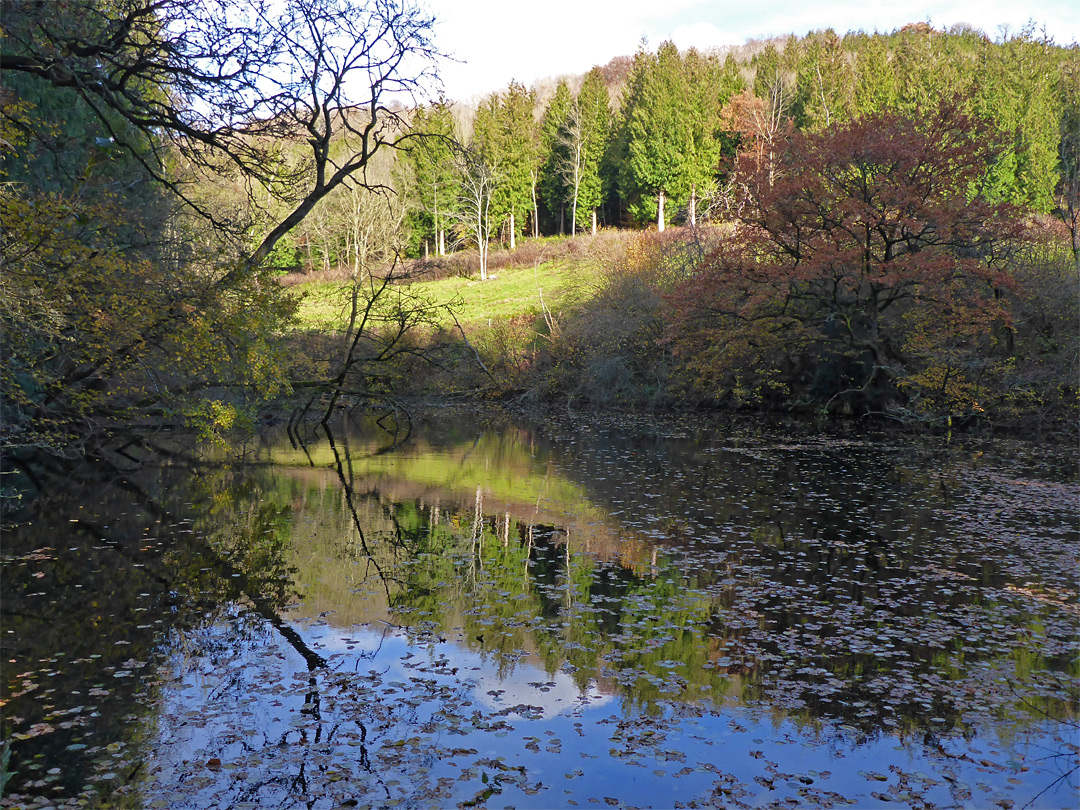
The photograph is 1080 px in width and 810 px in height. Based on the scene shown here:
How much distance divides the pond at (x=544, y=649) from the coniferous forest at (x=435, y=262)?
9.61 feet

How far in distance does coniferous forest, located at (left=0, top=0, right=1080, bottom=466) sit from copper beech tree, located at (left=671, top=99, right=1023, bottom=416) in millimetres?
85

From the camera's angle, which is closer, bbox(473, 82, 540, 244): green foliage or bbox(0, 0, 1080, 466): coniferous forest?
bbox(0, 0, 1080, 466): coniferous forest

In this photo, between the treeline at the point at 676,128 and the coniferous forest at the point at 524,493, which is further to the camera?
the treeline at the point at 676,128

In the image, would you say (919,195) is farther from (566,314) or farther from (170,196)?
(170,196)

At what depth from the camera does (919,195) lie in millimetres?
20953

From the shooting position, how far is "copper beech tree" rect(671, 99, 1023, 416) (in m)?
20.9

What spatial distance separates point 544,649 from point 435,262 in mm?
21725

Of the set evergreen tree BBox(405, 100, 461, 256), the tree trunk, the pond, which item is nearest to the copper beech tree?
the pond

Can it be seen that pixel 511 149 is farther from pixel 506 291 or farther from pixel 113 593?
pixel 113 593

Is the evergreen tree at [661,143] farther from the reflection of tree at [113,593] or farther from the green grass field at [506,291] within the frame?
the reflection of tree at [113,593]

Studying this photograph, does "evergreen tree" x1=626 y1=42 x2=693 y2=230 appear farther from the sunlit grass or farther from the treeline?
the sunlit grass

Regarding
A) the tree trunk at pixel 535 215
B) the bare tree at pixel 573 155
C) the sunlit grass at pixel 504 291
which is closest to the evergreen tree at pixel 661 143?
the bare tree at pixel 573 155

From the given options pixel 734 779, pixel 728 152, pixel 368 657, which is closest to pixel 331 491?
pixel 368 657

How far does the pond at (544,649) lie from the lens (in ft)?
15.2
